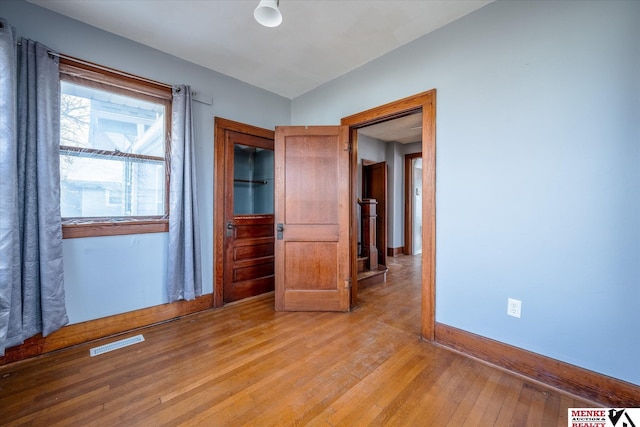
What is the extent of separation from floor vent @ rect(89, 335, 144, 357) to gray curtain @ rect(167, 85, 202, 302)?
430mm

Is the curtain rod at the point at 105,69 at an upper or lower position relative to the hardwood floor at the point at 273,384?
upper

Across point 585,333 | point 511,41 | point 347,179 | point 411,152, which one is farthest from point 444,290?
point 411,152

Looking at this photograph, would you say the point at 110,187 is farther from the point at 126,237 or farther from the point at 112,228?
the point at 126,237

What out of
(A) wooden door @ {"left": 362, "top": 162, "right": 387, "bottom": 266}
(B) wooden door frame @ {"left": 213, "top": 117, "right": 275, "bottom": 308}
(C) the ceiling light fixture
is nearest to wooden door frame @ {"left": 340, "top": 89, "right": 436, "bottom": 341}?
(C) the ceiling light fixture

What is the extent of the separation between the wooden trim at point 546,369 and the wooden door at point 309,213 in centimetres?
123

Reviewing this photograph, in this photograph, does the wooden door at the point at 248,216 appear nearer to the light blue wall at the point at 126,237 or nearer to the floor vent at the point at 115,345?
the light blue wall at the point at 126,237

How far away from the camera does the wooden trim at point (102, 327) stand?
198cm

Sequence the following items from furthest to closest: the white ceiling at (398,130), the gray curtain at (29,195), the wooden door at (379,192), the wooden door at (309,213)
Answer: the wooden door at (379,192)
the white ceiling at (398,130)
the wooden door at (309,213)
the gray curtain at (29,195)

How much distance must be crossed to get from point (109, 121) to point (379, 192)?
15.0 ft

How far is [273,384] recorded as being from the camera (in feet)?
5.57

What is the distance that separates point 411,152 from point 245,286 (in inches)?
196

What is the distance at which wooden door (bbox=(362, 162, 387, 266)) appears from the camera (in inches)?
207

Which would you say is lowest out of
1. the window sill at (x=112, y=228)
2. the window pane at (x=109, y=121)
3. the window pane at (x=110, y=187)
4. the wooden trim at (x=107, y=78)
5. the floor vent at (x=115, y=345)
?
the floor vent at (x=115, y=345)

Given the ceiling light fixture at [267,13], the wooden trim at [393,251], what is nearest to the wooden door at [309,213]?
the ceiling light fixture at [267,13]
